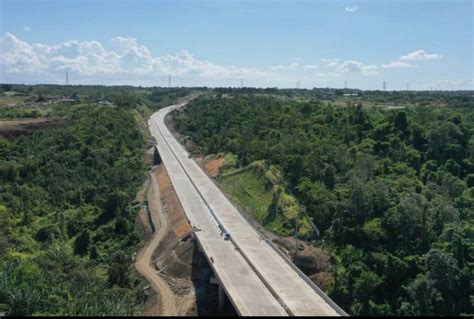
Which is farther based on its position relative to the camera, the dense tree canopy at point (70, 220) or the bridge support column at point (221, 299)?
the bridge support column at point (221, 299)

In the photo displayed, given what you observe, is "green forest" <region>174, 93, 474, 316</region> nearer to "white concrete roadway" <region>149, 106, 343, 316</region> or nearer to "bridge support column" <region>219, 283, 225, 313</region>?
"white concrete roadway" <region>149, 106, 343, 316</region>

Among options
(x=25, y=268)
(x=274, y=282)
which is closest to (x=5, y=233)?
(x=25, y=268)

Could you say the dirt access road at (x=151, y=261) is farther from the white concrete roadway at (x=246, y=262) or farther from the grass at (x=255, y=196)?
the grass at (x=255, y=196)

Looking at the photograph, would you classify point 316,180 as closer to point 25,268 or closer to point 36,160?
Answer: point 25,268

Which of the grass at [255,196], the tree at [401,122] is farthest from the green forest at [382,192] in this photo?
the grass at [255,196]

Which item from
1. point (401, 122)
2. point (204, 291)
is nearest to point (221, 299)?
point (204, 291)
